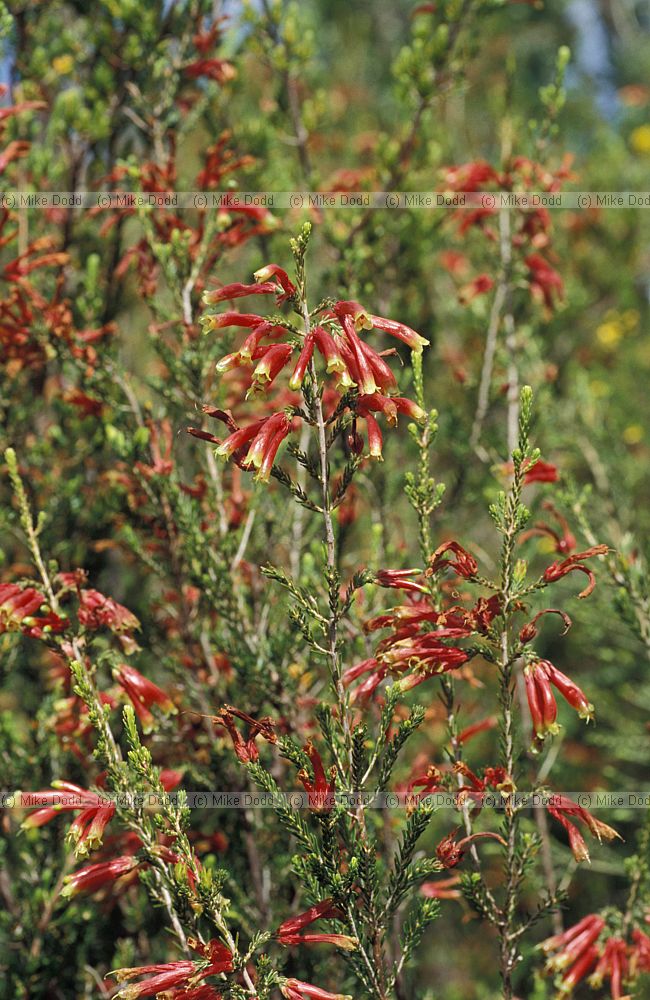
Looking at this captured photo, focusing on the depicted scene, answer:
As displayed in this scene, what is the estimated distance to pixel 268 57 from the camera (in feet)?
9.67

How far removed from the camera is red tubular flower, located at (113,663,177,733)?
174 cm

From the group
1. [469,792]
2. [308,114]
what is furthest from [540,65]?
[469,792]

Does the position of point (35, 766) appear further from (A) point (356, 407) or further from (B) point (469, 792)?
(A) point (356, 407)

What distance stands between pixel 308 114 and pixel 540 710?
8.20ft

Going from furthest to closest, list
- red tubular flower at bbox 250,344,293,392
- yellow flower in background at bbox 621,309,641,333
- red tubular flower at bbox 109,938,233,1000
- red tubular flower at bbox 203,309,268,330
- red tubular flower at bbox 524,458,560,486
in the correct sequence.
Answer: yellow flower in background at bbox 621,309,641,333 < red tubular flower at bbox 524,458,560,486 < red tubular flower at bbox 203,309,268,330 < red tubular flower at bbox 250,344,293,392 < red tubular flower at bbox 109,938,233,1000

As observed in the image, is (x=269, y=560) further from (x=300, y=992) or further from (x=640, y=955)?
(x=640, y=955)

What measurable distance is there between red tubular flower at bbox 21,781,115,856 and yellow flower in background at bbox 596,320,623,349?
4.53m

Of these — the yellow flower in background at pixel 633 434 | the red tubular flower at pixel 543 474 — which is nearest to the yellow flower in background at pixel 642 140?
the yellow flower in background at pixel 633 434

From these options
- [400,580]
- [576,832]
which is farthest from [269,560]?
[576,832]

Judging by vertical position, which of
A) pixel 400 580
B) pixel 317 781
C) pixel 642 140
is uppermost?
pixel 642 140

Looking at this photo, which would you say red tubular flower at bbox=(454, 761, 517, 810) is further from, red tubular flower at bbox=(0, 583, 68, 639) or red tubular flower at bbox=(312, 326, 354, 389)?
red tubular flower at bbox=(0, 583, 68, 639)

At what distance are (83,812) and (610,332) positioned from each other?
4622mm

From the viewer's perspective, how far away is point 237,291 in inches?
62.9

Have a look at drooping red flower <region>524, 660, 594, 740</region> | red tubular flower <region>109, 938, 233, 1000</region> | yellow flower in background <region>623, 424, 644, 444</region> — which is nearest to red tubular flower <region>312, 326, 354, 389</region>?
drooping red flower <region>524, 660, 594, 740</region>
